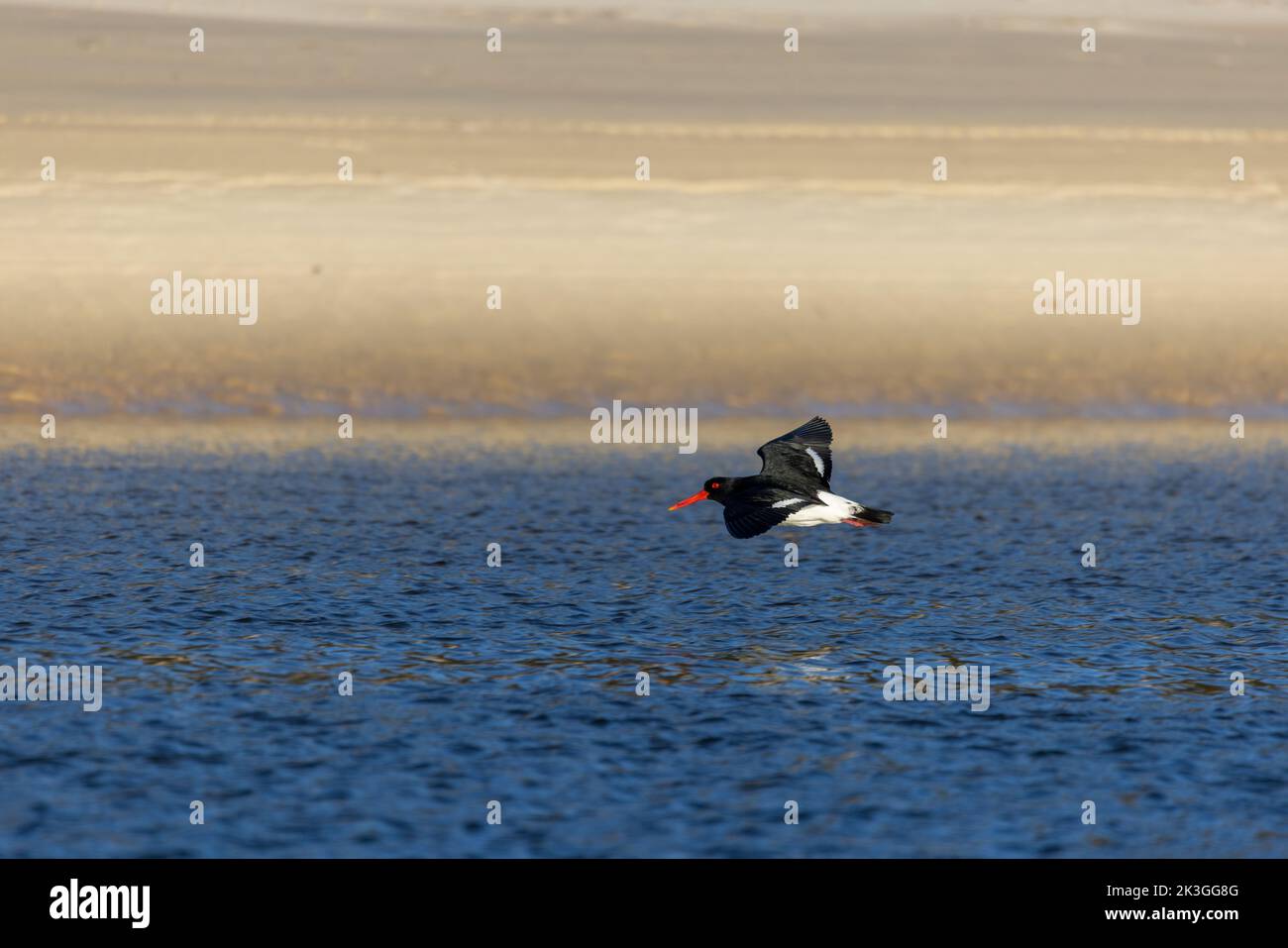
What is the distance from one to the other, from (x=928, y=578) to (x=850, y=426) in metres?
16.6

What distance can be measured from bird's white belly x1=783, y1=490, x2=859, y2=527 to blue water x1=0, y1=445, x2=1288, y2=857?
1.35 metres

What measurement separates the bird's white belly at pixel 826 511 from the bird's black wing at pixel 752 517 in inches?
21.4

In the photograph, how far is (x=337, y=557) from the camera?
2886 cm

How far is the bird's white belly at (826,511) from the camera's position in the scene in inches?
961

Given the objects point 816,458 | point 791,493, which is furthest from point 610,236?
point 791,493

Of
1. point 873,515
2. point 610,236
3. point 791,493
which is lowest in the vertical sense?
point 873,515

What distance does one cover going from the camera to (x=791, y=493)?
24.8 m

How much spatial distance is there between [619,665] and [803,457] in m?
5.53

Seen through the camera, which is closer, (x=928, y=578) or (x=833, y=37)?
(x=928, y=578)

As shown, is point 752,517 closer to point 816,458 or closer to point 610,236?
point 816,458

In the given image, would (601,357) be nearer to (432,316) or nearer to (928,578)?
(432,316)

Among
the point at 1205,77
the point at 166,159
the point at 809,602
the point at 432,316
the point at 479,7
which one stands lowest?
the point at 809,602
